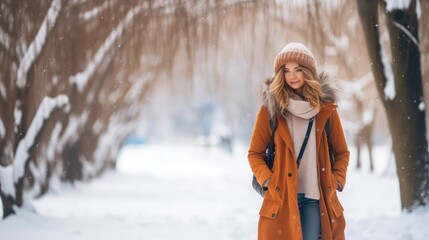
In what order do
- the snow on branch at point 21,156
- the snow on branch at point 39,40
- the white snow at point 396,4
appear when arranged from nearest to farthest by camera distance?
the white snow at point 396,4 < the snow on branch at point 39,40 < the snow on branch at point 21,156

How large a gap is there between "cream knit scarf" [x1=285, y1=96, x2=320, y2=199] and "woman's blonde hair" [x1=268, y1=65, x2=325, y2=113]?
1.3 inches

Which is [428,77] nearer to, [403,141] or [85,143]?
[403,141]

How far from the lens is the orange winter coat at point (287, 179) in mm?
3520

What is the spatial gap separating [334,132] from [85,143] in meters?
13.2

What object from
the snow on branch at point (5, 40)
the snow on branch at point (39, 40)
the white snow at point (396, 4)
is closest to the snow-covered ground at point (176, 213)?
the snow on branch at point (39, 40)

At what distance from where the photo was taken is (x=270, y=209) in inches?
142

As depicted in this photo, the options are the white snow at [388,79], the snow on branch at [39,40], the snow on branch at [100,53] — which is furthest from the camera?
the snow on branch at [100,53]

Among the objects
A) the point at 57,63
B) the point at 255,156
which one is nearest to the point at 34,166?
the point at 57,63

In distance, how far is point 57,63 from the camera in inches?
328

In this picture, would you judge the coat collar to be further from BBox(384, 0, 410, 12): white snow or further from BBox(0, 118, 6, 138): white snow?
BBox(0, 118, 6, 138): white snow

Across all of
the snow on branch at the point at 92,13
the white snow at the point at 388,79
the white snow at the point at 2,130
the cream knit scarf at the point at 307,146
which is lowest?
the cream knit scarf at the point at 307,146

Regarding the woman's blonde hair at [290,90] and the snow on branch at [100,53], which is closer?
the woman's blonde hair at [290,90]

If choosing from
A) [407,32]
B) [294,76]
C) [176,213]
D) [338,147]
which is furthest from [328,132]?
[176,213]

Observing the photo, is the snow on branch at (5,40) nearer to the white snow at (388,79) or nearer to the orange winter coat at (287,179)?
the white snow at (388,79)
